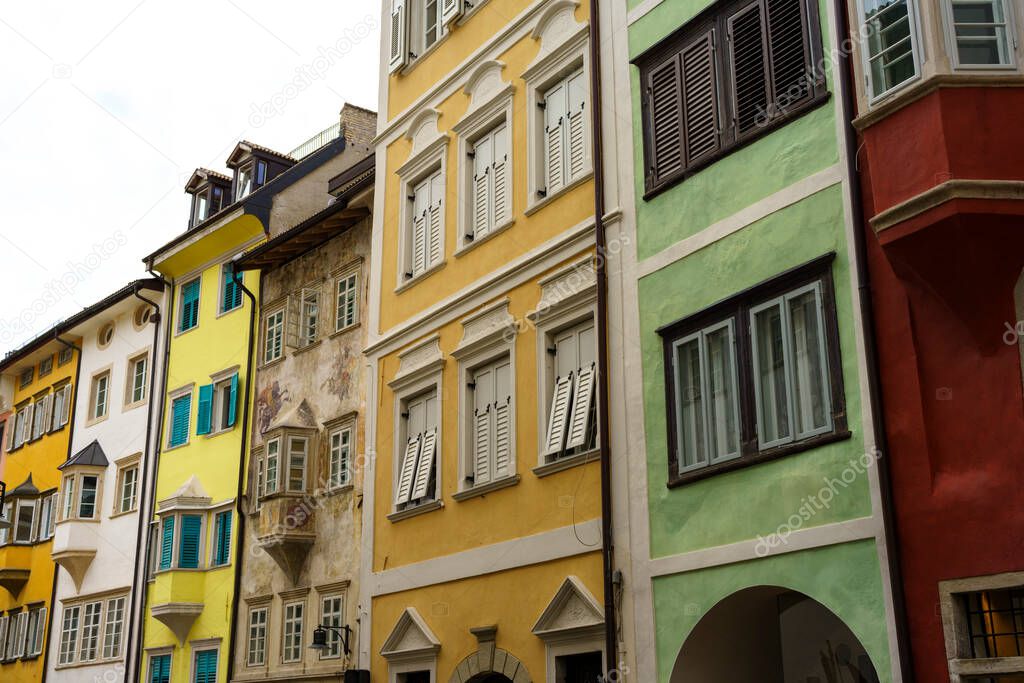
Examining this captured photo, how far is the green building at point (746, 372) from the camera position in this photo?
36.3 feet

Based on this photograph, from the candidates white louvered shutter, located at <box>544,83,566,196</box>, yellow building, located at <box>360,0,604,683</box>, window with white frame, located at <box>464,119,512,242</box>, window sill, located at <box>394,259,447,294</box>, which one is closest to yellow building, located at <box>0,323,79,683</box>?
window sill, located at <box>394,259,447,294</box>

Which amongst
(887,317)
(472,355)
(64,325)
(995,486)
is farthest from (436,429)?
(64,325)

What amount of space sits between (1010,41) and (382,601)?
11.5 m

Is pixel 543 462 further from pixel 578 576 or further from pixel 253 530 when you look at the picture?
pixel 253 530

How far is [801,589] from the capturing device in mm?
11141

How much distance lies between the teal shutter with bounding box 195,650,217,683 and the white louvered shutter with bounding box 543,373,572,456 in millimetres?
12514

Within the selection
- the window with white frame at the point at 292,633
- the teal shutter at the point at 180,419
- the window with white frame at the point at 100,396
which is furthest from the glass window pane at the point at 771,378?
the window with white frame at the point at 100,396

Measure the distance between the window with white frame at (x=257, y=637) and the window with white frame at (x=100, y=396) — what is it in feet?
34.8

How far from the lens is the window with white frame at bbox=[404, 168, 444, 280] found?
18.8 m

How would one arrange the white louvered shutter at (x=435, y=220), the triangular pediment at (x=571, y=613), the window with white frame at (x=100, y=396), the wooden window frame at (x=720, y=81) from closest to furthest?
the wooden window frame at (x=720, y=81) < the triangular pediment at (x=571, y=613) < the white louvered shutter at (x=435, y=220) < the window with white frame at (x=100, y=396)

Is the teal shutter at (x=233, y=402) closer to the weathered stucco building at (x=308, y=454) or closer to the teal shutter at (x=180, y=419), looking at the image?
the weathered stucco building at (x=308, y=454)

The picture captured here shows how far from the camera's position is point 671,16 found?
14320 mm

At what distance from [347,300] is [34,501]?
1643 cm

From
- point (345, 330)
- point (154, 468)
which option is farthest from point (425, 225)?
point (154, 468)
